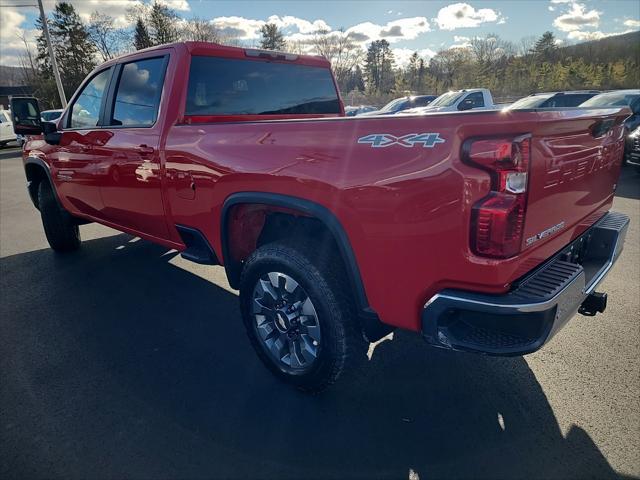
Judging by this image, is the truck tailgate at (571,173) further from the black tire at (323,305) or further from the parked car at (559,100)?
the parked car at (559,100)

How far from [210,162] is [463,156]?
1626 millimetres

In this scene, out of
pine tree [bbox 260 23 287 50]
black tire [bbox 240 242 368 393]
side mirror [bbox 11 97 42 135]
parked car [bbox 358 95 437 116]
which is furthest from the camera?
pine tree [bbox 260 23 287 50]

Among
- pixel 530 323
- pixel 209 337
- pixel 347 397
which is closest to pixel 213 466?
pixel 347 397

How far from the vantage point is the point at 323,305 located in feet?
7.25

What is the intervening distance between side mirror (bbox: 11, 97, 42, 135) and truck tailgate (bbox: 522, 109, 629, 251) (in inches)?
185

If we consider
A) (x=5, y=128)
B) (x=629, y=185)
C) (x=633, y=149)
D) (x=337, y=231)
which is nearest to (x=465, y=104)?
(x=633, y=149)

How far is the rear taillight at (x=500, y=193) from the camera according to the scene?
1583mm

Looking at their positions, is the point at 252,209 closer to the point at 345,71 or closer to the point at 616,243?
the point at 616,243

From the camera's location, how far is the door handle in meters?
3.07

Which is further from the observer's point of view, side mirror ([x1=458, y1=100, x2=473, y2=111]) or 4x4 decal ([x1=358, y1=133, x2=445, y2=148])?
side mirror ([x1=458, y1=100, x2=473, y2=111])

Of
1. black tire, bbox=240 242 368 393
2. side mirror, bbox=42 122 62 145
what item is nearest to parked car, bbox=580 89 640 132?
black tire, bbox=240 242 368 393

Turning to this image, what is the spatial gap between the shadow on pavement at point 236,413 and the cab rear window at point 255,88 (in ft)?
5.85

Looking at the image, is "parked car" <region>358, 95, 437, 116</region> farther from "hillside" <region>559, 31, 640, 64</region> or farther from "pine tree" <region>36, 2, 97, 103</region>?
"pine tree" <region>36, 2, 97, 103</region>

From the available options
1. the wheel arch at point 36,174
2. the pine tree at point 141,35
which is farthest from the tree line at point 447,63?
the wheel arch at point 36,174
